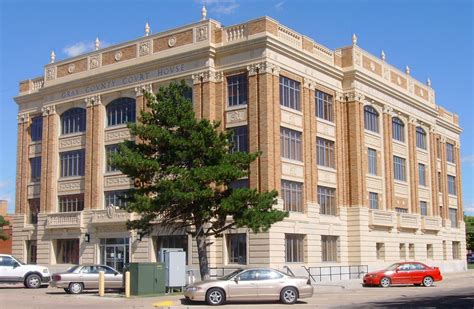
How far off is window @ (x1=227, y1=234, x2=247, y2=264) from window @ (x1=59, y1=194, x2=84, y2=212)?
13211 millimetres

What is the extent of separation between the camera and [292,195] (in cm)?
4188

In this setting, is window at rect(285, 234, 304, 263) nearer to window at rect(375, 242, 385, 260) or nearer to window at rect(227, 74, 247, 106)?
window at rect(227, 74, 247, 106)

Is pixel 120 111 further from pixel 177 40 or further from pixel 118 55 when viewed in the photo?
pixel 177 40

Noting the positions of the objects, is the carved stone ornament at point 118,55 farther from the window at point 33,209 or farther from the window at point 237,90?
the window at point 33,209

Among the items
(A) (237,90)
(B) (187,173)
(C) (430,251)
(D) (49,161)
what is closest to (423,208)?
(C) (430,251)

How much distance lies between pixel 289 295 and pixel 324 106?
23131 mm

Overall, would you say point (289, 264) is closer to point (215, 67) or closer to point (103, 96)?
point (215, 67)

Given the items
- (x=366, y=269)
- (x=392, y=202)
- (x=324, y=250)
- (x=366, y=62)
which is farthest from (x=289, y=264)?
(x=366, y=62)

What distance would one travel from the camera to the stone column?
1954 inches

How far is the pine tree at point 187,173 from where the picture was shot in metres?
30.1

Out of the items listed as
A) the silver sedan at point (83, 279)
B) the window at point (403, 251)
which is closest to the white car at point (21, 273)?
the silver sedan at point (83, 279)

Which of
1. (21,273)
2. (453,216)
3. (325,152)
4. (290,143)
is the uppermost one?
(290,143)

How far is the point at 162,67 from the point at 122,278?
16.9 metres

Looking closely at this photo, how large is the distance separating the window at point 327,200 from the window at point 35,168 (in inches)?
864
